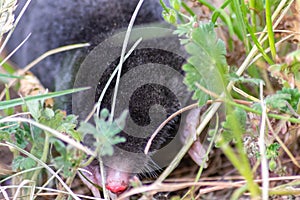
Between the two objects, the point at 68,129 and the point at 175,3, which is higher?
the point at 175,3

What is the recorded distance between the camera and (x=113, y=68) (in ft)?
3.77

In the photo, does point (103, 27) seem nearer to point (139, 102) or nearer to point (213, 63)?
point (139, 102)

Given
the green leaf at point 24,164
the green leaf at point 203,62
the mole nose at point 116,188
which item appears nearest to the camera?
the green leaf at point 203,62

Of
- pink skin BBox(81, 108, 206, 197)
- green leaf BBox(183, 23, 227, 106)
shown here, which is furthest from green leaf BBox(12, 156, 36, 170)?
green leaf BBox(183, 23, 227, 106)

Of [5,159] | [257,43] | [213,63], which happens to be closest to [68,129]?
[213,63]

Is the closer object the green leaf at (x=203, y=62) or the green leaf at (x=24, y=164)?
the green leaf at (x=203, y=62)

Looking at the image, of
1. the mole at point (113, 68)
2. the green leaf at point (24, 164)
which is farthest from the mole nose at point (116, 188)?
the green leaf at point (24, 164)

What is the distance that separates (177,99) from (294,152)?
34cm

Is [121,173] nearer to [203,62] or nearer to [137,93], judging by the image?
[137,93]

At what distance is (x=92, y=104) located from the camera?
3.84 feet

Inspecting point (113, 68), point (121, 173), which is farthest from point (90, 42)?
point (121, 173)

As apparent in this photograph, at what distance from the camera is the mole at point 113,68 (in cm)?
112

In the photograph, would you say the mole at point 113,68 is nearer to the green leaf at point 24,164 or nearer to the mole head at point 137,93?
the mole head at point 137,93

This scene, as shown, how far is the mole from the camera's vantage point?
1.12 m
